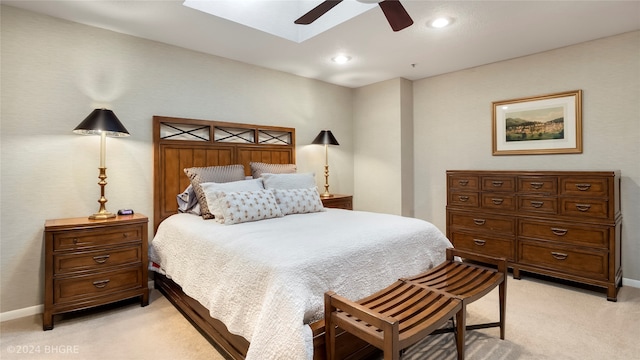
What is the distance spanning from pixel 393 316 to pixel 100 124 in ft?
8.83

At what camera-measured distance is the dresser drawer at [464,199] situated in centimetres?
375

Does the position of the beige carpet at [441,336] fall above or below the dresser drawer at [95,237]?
below

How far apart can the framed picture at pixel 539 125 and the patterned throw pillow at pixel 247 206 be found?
2972 mm

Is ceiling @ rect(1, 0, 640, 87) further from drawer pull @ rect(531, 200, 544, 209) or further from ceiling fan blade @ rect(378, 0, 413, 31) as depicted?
drawer pull @ rect(531, 200, 544, 209)

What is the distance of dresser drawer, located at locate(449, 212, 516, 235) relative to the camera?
349 centimetres

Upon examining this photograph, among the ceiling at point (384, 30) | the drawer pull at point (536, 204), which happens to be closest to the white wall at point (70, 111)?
the ceiling at point (384, 30)

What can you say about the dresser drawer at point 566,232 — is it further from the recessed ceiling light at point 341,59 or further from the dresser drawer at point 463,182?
the recessed ceiling light at point 341,59

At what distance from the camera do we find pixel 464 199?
151 inches

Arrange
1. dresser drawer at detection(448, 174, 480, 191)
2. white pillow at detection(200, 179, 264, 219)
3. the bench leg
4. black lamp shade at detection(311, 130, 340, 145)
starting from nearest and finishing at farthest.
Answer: the bench leg, white pillow at detection(200, 179, 264, 219), dresser drawer at detection(448, 174, 480, 191), black lamp shade at detection(311, 130, 340, 145)

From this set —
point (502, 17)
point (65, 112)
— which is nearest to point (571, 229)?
point (502, 17)

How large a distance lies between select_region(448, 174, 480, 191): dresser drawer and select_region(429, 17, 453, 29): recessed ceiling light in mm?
1779

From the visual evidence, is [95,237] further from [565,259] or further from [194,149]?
[565,259]

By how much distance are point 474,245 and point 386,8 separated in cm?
291

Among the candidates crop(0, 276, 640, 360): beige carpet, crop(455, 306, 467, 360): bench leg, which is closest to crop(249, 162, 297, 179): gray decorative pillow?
crop(0, 276, 640, 360): beige carpet
